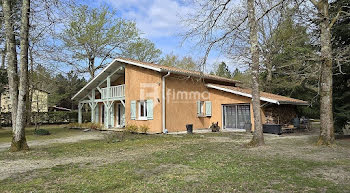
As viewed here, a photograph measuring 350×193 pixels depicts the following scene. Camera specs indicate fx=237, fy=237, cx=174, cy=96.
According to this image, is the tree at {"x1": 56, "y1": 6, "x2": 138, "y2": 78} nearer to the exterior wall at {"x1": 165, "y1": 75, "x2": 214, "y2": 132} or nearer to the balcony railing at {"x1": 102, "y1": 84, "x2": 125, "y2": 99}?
the balcony railing at {"x1": 102, "y1": 84, "x2": 125, "y2": 99}

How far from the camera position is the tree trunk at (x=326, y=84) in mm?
8336

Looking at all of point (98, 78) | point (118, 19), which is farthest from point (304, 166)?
point (118, 19)

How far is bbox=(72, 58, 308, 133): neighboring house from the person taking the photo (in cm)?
1434

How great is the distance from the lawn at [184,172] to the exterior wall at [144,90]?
676 centimetres

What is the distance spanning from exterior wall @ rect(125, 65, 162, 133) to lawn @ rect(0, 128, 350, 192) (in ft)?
22.2

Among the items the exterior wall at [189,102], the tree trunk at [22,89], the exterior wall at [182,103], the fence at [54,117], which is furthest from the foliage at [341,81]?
the fence at [54,117]

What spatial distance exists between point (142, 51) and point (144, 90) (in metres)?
15.9

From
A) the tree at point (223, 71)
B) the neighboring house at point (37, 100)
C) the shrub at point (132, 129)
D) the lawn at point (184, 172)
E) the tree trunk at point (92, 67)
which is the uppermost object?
the tree at point (223, 71)

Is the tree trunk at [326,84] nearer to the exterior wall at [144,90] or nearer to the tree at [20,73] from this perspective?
the exterior wall at [144,90]

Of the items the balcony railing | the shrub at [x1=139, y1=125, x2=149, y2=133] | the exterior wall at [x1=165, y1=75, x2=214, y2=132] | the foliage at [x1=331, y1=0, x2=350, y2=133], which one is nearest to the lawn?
the foliage at [x1=331, y1=0, x2=350, y2=133]

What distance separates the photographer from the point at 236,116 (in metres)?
15.6

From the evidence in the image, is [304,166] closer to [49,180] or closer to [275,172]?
[275,172]

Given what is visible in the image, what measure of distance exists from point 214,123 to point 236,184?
11.9m

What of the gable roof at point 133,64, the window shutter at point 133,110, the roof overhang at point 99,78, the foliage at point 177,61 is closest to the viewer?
the gable roof at point 133,64
